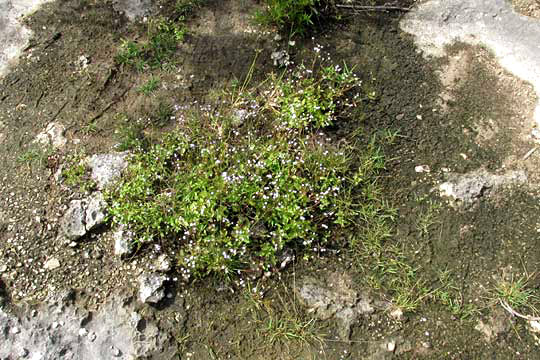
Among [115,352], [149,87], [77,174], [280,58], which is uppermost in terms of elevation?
[280,58]

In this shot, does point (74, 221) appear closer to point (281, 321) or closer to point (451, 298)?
point (281, 321)

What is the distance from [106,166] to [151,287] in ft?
3.16

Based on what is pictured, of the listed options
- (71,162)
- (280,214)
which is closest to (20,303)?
(71,162)


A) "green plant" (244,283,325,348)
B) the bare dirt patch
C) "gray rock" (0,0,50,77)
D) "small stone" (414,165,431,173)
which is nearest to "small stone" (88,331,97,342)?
"green plant" (244,283,325,348)

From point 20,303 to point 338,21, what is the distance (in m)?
3.21

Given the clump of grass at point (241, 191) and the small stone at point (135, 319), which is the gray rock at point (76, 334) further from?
the clump of grass at point (241, 191)

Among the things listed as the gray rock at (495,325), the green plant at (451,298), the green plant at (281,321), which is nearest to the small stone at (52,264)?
the green plant at (281,321)

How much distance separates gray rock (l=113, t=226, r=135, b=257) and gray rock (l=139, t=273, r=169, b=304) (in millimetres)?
201

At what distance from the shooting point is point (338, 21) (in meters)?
4.05

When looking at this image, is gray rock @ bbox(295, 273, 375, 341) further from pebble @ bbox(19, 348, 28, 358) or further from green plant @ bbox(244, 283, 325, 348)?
pebble @ bbox(19, 348, 28, 358)

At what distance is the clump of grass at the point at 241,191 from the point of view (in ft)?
10.2

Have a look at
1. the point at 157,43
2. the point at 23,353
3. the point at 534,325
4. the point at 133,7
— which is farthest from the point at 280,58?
the point at 23,353

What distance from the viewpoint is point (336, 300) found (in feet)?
10.0

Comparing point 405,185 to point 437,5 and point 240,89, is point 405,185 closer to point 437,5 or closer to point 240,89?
point 240,89
